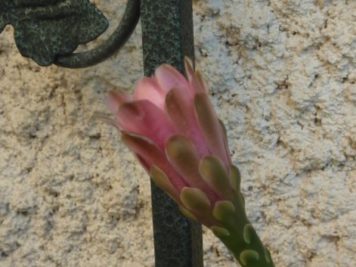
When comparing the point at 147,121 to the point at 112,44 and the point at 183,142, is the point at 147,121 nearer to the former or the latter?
the point at 183,142

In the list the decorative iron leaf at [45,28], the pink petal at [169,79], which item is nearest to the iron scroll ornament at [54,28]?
the decorative iron leaf at [45,28]

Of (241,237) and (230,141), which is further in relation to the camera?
(230,141)

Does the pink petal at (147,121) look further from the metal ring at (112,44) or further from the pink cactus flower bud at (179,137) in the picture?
the metal ring at (112,44)

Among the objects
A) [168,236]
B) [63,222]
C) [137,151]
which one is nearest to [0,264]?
[63,222]

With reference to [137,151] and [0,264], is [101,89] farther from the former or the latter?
[137,151]

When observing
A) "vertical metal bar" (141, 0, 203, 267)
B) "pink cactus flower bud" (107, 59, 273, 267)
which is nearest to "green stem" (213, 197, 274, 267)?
"pink cactus flower bud" (107, 59, 273, 267)

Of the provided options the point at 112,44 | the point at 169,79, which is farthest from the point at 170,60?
the point at 169,79

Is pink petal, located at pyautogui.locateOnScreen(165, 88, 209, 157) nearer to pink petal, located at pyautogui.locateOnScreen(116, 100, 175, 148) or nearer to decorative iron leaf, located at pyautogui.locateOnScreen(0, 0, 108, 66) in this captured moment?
pink petal, located at pyautogui.locateOnScreen(116, 100, 175, 148)
